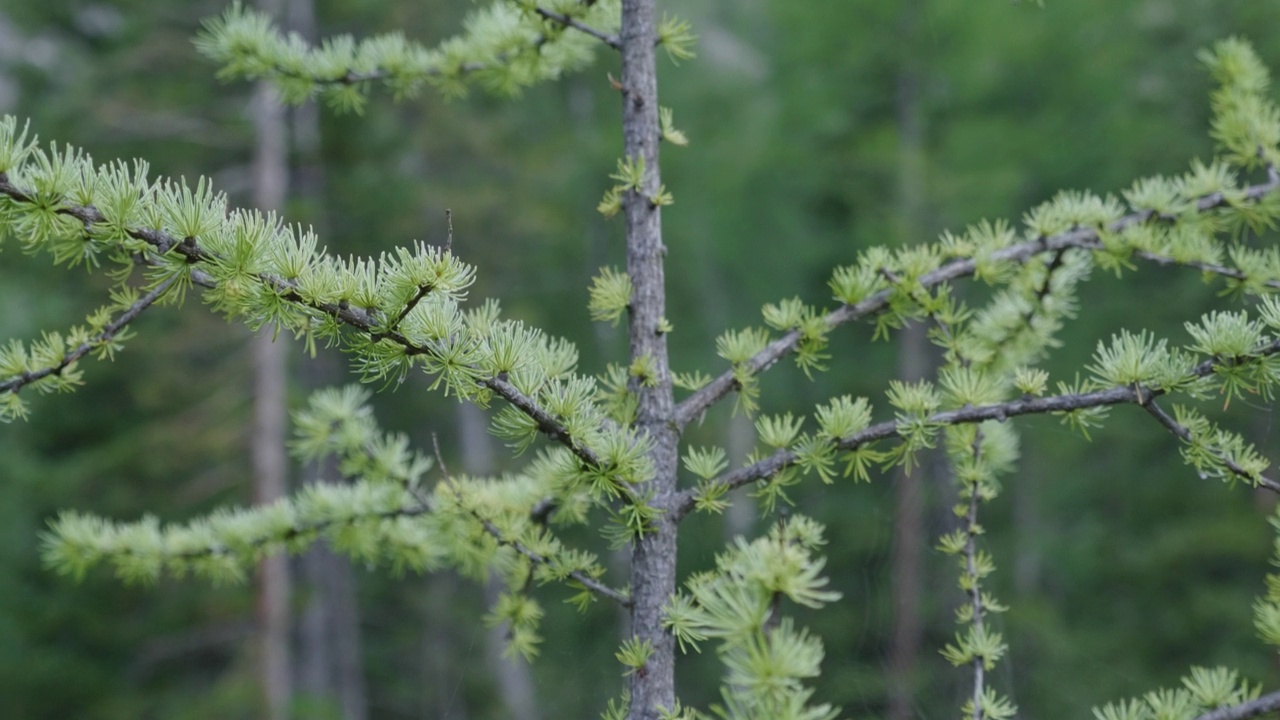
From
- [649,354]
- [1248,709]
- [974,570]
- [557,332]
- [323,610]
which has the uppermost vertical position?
[557,332]

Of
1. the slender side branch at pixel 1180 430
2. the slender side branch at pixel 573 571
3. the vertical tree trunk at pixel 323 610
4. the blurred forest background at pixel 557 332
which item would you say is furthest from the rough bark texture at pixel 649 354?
the vertical tree trunk at pixel 323 610

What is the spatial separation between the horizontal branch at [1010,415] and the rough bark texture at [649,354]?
0.09 metres

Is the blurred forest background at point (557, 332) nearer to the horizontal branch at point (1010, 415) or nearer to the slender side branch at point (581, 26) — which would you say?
the horizontal branch at point (1010, 415)

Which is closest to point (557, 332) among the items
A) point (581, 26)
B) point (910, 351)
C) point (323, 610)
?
point (323, 610)

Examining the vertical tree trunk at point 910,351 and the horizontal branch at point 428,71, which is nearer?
the horizontal branch at point 428,71

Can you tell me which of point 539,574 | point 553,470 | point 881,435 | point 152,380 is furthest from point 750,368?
point 152,380

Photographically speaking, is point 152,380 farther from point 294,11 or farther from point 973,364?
point 973,364

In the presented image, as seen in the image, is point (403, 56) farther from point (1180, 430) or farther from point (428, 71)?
point (1180, 430)

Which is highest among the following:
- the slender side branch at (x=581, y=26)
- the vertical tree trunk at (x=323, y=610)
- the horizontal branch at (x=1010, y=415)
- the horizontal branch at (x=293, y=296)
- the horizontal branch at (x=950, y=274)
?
the vertical tree trunk at (x=323, y=610)

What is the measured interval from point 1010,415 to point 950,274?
1.43 ft

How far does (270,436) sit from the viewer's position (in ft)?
26.5

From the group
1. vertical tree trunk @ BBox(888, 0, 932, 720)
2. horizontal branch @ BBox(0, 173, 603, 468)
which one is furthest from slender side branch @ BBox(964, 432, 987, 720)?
vertical tree trunk @ BBox(888, 0, 932, 720)

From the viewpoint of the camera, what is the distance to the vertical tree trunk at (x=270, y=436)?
26.0ft

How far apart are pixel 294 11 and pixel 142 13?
4.71 feet
